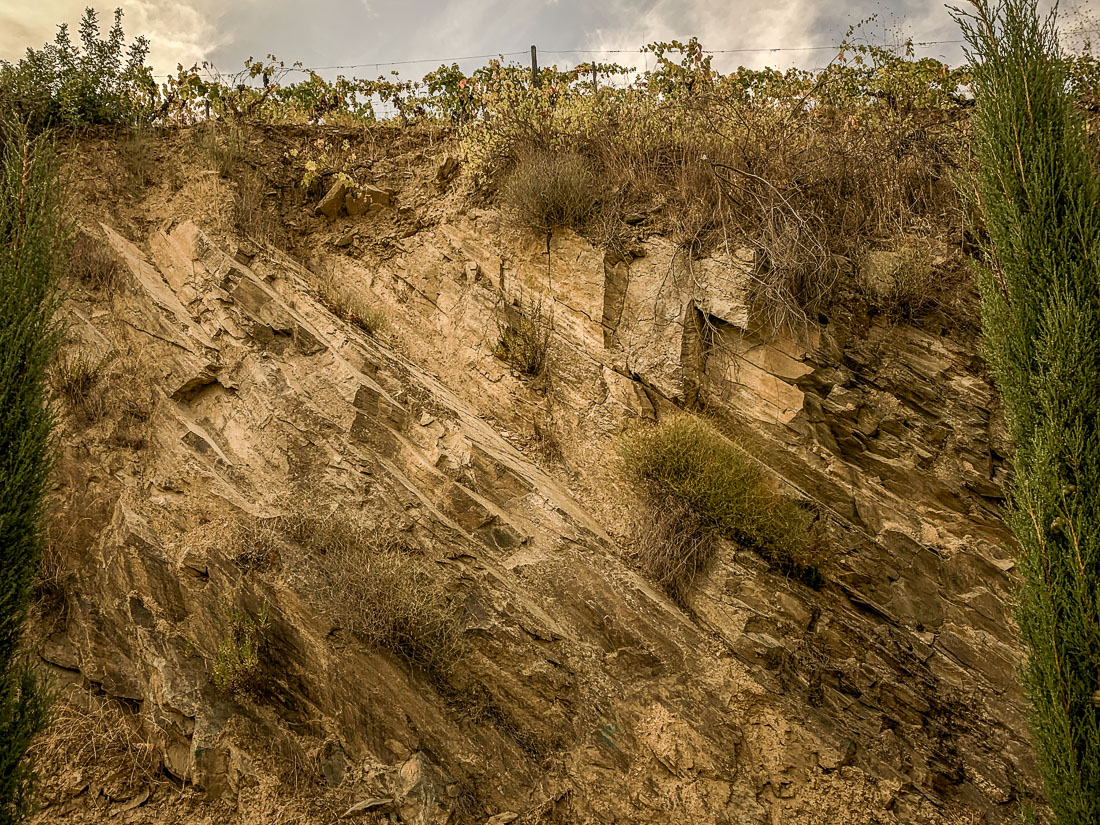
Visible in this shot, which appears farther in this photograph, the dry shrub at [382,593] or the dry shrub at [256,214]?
the dry shrub at [256,214]

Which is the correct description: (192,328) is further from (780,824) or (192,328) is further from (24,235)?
(780,824)

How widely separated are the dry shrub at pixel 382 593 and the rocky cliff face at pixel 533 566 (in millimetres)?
125

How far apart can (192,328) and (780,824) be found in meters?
6.52

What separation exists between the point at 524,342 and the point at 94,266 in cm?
432

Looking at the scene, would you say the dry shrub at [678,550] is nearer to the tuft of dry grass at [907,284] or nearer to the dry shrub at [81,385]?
the tuft of dry grass at [907,284]

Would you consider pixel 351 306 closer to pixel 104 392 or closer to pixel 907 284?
pixel 104 392

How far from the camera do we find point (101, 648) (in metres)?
4.55

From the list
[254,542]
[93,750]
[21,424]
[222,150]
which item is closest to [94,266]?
[222,150]

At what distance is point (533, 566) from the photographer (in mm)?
5004

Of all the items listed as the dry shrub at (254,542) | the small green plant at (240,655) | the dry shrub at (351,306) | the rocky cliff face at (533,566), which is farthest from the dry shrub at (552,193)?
the small green plant at (240,655)

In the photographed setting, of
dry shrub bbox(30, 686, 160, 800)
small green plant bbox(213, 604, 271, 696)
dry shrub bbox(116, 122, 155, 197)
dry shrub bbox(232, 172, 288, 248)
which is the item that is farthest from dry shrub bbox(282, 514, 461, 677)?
dry shrub bbox(116, 122, 155, 197)

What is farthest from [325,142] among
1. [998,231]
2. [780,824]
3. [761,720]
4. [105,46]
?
[780,824]

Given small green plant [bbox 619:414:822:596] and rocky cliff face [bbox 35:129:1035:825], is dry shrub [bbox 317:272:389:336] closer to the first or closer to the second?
rocky cliff face [bbox 35:129:1035:825]

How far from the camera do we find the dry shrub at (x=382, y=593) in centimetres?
447
